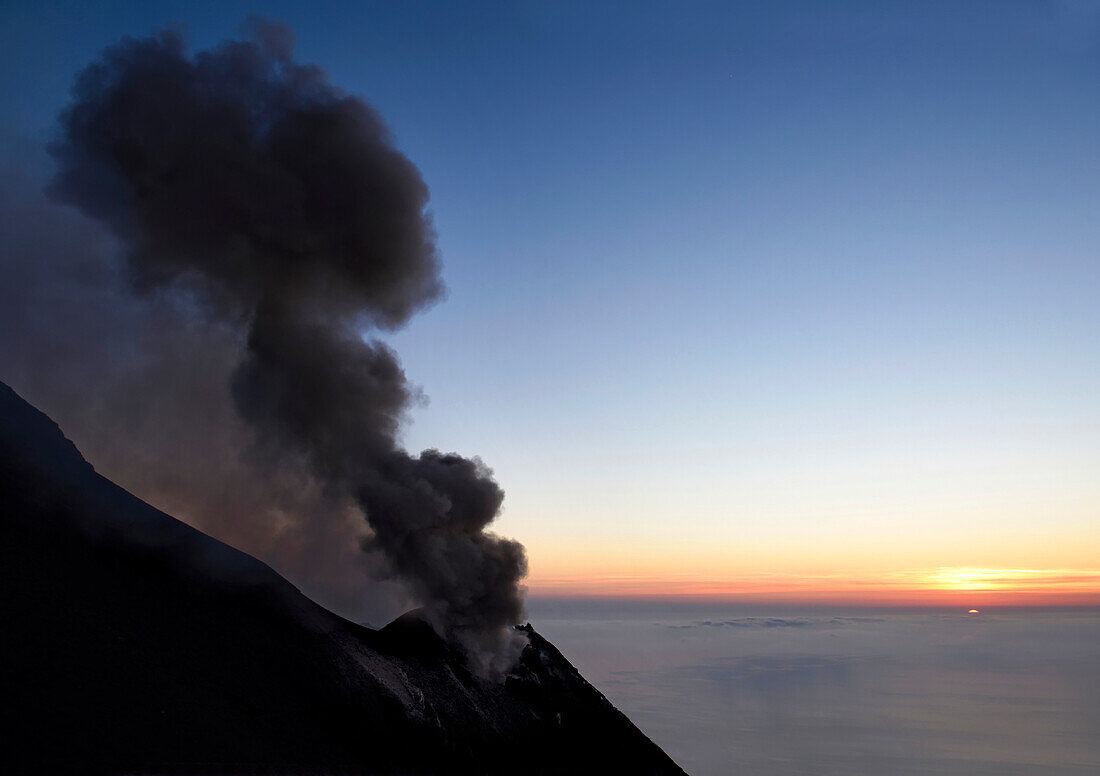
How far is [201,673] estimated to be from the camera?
1173 inches

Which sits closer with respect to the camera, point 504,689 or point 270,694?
point 270,694

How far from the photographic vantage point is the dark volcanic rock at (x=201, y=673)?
24.3m

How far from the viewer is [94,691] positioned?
2516 cm

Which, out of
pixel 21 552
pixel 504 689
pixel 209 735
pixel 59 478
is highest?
pixel 59 478

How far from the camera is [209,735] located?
1025 inches

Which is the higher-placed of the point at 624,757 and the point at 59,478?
the point at 59,478

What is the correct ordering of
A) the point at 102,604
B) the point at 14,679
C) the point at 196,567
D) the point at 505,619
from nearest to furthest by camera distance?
the point at 14,679
the point at 102,604
the point at 196,567
the point at 505,619

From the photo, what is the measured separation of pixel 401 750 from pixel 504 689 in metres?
12.7

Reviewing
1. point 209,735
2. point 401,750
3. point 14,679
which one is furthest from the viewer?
point 401,750

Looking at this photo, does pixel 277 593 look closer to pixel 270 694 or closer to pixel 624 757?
pixel 270 694

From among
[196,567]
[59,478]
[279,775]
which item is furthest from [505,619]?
[59,478]

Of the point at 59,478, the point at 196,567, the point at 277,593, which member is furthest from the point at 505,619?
the point at 59,478

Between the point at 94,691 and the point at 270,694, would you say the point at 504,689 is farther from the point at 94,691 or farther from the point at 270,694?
the point at 94,691

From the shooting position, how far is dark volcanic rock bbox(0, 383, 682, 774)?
24.3 meters
